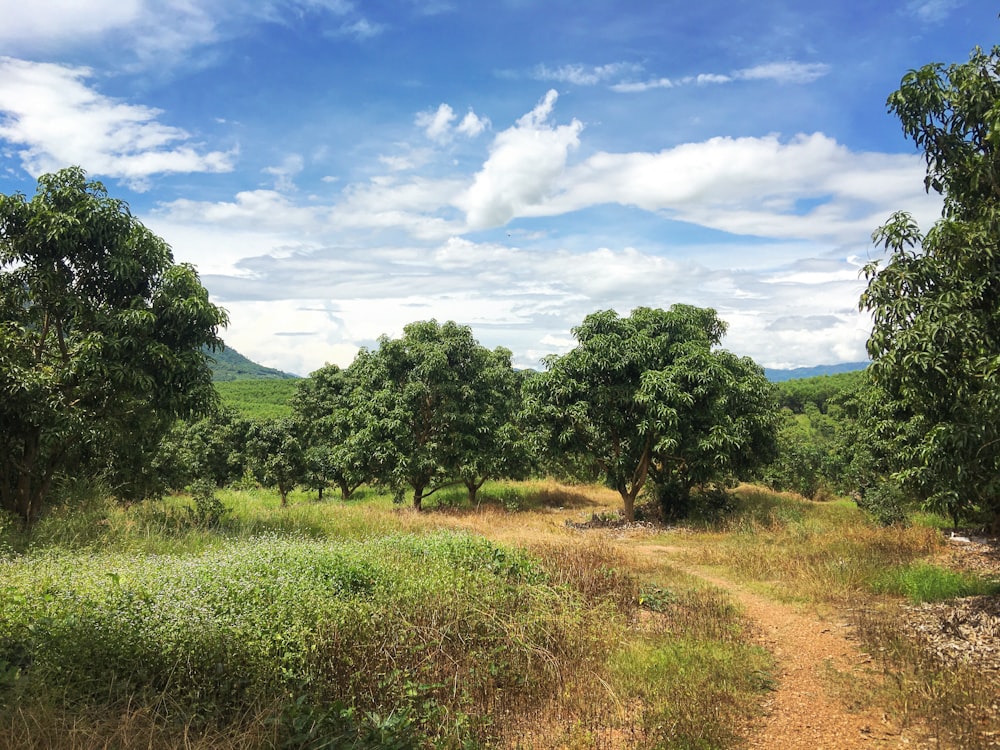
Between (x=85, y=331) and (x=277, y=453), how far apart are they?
802 inches

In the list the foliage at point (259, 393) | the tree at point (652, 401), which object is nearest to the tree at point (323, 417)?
the tree at point (652, 401)

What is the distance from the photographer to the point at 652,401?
17.1 meters

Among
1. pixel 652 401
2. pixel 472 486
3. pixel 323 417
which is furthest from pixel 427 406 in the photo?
pixel 652 401

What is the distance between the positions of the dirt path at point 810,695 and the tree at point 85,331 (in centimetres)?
1067

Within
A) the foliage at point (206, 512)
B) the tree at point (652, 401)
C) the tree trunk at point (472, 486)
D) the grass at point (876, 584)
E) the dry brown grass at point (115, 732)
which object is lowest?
the tree trunk at point (472, 486)

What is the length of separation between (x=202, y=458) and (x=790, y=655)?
36598mm

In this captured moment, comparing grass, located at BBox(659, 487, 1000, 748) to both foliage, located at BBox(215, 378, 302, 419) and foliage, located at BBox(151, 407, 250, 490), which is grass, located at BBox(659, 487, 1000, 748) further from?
foliage, located at BBox(215, 378, 302, 419)

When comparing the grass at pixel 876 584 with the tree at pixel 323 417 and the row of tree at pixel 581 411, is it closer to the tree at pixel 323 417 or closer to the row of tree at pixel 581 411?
the row of tree at pixel 581 411

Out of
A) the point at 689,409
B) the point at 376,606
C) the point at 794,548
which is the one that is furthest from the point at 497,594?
the point at 689,409

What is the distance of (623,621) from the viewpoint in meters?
7.69

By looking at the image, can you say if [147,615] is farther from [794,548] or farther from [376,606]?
[794,548]

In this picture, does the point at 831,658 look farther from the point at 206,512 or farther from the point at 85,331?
the point at 85,331

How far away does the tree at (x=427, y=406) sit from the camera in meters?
21.3

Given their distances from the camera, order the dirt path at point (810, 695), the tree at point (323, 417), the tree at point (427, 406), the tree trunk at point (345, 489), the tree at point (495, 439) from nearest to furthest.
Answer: the dirt path at point (810, 695)
the tree at point (427, 406)
the tree at point (495, 439)
the tree at point (323, 417)
the tree trunk at point (345, 489)
